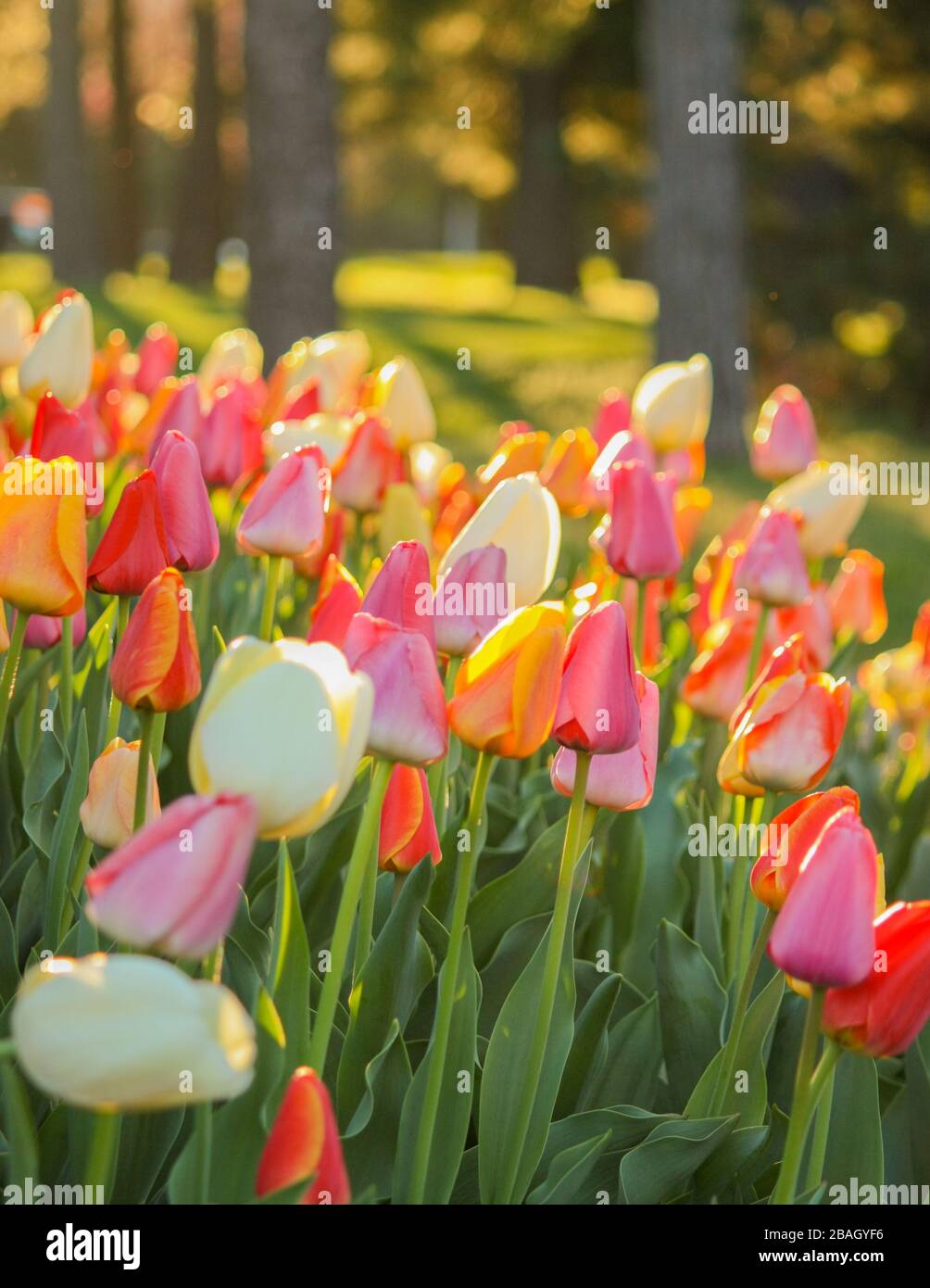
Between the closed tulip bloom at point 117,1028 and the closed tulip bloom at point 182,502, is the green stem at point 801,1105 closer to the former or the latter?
the closed tulip bloom at point 117,1028

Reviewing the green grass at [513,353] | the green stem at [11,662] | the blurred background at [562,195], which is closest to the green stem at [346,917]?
the green stem at [11,662]

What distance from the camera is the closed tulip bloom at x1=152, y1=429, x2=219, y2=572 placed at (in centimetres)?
173

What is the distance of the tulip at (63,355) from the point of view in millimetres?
2615

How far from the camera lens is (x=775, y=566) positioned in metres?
2.25

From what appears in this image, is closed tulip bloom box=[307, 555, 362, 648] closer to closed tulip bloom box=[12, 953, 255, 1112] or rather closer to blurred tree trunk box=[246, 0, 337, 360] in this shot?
closed tulip bloom box=[12, 953, 255, 1112]

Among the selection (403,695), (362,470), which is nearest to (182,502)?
(403,695)

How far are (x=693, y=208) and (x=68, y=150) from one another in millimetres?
11991

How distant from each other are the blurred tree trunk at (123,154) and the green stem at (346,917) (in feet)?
70.7

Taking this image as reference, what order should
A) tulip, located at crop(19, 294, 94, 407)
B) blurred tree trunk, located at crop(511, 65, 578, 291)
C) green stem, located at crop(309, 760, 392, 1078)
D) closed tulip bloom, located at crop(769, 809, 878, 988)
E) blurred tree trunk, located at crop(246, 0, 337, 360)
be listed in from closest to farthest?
closed tulip bloom, located at crop(769, 809, 878, 988) < green stem, located at crop(309, 760, 392, 1078) < tulip, located at crop(19, 294, 94, 407) < blurred tree trunk, located at crop(246, 0, 337, 360) < blurred tree trunk, located at crop(511, 65, 578, 291)

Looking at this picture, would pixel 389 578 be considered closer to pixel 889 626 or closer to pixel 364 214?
pixel 889 626

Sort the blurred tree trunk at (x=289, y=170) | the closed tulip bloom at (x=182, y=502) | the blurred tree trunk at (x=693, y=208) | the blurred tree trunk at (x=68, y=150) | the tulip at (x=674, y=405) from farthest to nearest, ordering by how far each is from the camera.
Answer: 1. the blurred tree trunk at (x=68, y=150)
2. the blurred tree trunk at (x=693, y=208)
3. the blurred tree trunk at (x=289, y=170)
4. the tulip at (x=674, y=405)
5. the closed tulip bloom at (x=182, y=502)

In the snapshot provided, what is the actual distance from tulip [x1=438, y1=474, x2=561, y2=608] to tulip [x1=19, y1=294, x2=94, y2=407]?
3.59 feet

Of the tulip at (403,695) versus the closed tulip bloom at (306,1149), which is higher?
the tulip at (403,695)

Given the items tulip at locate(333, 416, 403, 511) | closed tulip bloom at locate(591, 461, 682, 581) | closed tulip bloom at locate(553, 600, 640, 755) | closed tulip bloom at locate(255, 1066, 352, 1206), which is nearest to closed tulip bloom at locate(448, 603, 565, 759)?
closed tulip bloom at locate(553, 600, 640, 755)
